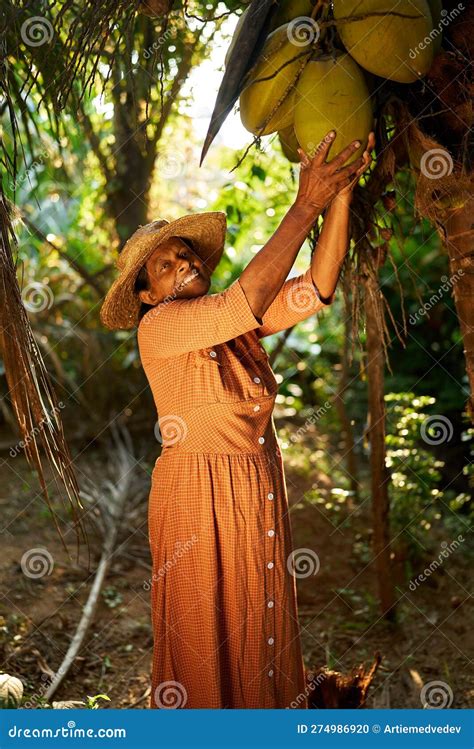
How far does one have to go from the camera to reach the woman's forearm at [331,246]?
2258 mm

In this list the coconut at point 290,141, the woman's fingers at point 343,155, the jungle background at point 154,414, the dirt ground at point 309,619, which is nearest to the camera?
the woman's fingers at point 343,155

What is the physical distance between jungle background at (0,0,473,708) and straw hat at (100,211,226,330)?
0.29 meters

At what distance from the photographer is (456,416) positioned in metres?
5.85

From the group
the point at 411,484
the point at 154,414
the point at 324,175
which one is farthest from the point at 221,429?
the point at 154,414

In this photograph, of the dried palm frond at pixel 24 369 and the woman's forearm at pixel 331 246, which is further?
the woman's forearm at pixel 331 246

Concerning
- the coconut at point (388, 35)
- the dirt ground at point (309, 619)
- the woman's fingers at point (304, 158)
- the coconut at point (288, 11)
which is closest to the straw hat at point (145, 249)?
the woman's fingers at point (304, 158)

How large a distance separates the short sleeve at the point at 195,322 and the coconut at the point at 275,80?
40 cm

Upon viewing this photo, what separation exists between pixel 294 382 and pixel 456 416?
1974 millimetres

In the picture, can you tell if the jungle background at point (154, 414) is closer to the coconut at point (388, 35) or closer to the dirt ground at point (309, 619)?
the dirt ground at point (309, 619)

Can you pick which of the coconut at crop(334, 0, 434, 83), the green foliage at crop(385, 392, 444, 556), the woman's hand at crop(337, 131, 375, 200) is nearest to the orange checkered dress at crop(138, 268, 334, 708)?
the woman's hand at crop(337, 131, 375, 200)

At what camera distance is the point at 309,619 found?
4.39m

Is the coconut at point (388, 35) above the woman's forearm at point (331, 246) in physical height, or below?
above

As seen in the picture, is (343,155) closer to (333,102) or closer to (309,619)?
(333,102)

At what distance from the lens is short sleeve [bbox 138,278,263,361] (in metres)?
2.20
